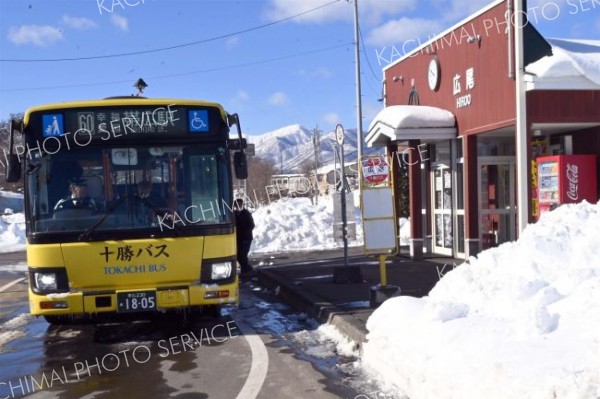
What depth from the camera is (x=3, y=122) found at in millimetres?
52312

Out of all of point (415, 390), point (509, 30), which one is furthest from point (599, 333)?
point (509, 30)

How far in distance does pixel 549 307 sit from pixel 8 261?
2103cm

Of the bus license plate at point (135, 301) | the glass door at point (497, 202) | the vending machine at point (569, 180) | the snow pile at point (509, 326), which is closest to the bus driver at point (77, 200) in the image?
the bus license plate at point (135, 301)

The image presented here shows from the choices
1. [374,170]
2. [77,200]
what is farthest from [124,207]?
[374,170]

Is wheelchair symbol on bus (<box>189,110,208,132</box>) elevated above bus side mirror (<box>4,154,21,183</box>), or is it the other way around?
wheelchair symbol on bus (<box>189,110,208,132</box>)

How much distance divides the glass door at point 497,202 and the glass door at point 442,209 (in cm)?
83

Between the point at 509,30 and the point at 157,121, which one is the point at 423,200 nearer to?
the point at 509,30

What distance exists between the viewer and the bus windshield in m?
7.75

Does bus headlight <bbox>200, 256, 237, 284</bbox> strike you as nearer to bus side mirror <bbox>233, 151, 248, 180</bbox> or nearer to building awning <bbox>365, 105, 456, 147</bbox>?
bus side mirror <bbox>233, 151, 248, 180</bbox>

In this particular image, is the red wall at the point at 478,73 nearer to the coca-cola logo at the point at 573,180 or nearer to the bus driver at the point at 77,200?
the coca-cola logo at the point at 573,180

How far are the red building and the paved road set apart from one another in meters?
5.84

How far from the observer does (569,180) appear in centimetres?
1193

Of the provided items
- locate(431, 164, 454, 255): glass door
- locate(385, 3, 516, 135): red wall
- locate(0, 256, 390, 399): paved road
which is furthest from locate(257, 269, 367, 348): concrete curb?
A: locate(385, 3, 516, 135): red wall

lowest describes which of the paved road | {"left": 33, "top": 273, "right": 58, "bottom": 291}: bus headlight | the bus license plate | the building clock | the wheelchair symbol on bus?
the paved road
